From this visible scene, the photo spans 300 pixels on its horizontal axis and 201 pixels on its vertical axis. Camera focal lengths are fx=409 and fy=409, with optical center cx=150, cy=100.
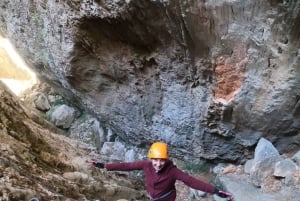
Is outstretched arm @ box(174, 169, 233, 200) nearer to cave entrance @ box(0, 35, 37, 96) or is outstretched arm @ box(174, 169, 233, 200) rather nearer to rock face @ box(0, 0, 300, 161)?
rock face @ box(0, 0, 300, 161)

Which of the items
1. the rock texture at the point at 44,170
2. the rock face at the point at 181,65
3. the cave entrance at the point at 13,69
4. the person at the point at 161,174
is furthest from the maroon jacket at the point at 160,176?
the cave entrance at the point at 13,69

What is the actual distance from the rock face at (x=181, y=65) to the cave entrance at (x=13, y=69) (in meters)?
1.39

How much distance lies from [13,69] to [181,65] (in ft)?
16.2

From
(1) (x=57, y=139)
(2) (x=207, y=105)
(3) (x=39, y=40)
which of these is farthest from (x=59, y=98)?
(2) (x=207, y=105)

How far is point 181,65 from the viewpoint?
6250 mm

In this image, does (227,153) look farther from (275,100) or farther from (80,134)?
(80,134)

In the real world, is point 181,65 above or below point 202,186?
above

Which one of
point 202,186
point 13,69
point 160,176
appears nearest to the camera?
point 202,186

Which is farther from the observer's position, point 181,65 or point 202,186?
point 181,65

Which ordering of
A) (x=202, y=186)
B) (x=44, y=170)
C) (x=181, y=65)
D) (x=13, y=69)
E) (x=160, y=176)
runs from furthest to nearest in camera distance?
(x=13, y=69) < (x=181, y=65) < (x=44, y=170) < (x=160, y=176) < (x=202, y=186)

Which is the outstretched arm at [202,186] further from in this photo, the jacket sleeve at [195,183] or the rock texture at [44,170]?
the rock texture at [44,170]

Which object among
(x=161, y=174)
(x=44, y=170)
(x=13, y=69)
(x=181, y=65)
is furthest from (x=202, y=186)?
(x=13, y=69)

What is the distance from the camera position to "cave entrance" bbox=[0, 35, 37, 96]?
9367 mm

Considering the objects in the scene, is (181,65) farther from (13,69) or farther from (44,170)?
(13,69)
